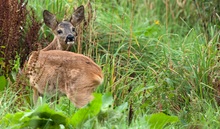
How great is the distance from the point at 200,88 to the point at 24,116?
232cm

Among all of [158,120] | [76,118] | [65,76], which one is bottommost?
[158,120]

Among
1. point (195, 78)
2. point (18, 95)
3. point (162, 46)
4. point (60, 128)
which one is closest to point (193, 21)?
point (162, 46)

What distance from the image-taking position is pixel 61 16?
9.62m

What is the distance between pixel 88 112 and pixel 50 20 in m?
2.98

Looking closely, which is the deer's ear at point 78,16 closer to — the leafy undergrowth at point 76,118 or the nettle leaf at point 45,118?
the leafy undergrowth at point 76,118

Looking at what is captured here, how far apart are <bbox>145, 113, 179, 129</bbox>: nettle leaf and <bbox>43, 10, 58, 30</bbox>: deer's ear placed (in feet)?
9.19

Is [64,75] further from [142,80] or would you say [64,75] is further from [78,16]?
[78,16]

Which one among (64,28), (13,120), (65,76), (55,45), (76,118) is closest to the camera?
(13,120)

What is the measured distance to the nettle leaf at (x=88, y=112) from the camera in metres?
6.17

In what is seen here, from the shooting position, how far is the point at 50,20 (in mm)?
8984

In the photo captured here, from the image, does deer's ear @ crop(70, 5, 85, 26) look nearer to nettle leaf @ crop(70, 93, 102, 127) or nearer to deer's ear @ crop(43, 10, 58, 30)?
deer's ear @ crop(43, 10, 58, 30)

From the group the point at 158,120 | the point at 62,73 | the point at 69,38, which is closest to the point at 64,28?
the point at 69,38

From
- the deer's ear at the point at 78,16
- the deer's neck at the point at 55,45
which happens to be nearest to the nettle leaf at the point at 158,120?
the deer's neck at the point at 55,45

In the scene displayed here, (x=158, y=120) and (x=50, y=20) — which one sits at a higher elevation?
(x=50, y=20)
